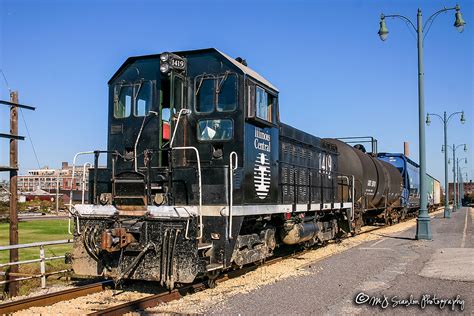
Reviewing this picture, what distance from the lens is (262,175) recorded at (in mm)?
9844

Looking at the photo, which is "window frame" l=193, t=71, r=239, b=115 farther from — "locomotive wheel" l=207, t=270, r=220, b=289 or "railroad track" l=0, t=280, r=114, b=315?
"railroad track" l=0, t=280, r=114, b=315

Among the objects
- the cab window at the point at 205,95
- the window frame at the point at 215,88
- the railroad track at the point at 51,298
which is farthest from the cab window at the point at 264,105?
the railroad track at the point at 51,298

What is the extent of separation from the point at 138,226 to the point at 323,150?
8.96 metres

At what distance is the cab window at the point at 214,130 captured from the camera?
909cm

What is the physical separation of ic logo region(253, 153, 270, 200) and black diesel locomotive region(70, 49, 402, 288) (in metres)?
0.02

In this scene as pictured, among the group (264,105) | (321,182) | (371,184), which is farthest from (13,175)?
(371,184)

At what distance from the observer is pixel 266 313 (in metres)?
7.02

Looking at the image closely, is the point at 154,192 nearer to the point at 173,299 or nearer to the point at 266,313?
the point at 173,299

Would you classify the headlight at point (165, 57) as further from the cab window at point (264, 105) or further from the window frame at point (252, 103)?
the cab window at point (264, 105)

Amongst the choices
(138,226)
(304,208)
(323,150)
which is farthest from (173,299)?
(323,150)

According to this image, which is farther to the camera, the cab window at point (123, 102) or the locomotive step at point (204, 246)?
the cab window at point (123, 102)

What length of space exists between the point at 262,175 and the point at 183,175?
1.99m

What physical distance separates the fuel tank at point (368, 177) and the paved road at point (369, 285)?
5051 mm

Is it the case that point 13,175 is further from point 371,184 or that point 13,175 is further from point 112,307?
point 371,184
